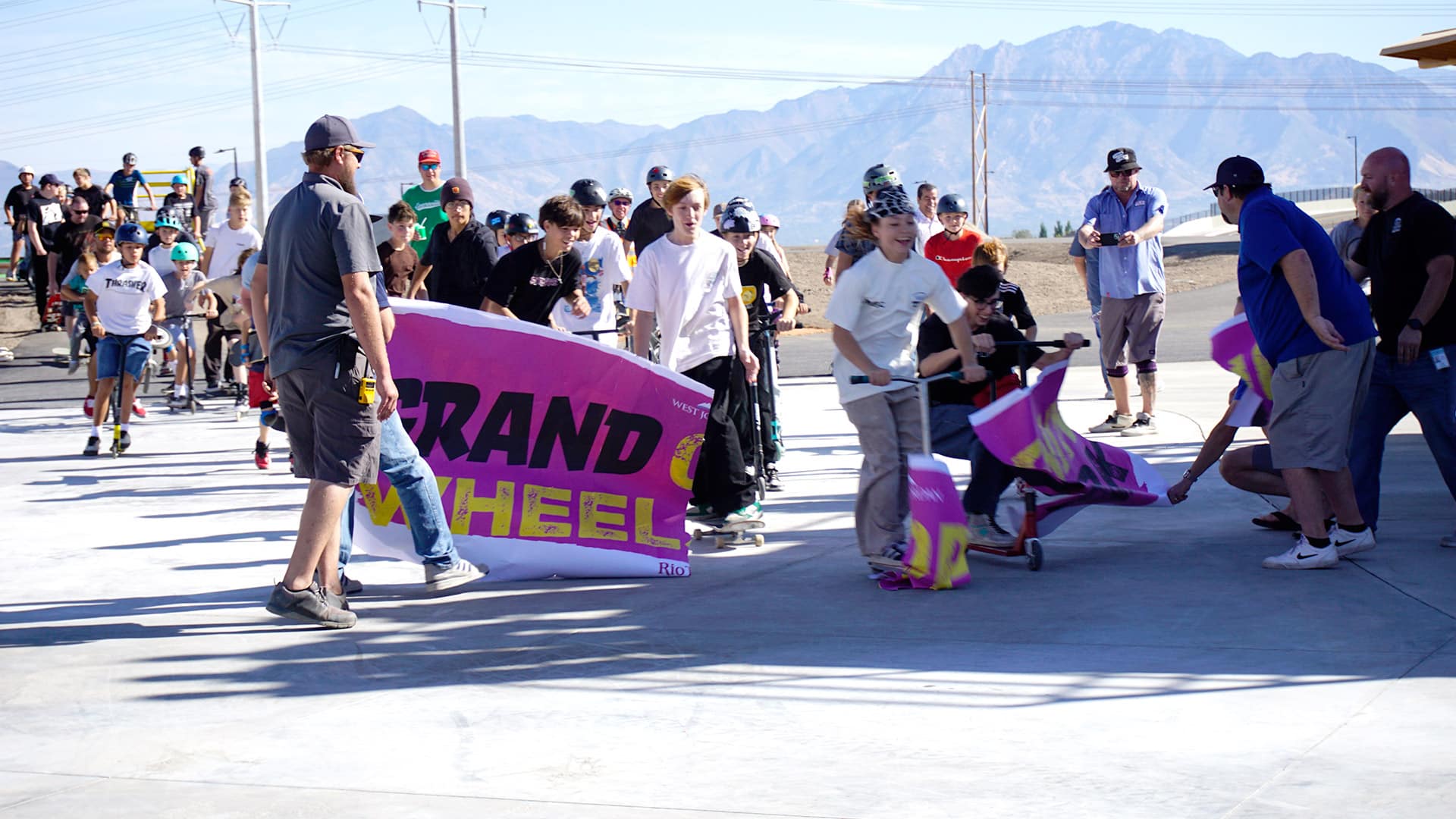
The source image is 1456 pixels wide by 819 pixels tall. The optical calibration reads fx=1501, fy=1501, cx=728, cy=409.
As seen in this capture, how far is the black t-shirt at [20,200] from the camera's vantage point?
2583cm

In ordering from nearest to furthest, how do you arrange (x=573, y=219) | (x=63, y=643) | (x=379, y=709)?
(x=379, y=709)
(x=63, y=643)
(x=573, y=219)

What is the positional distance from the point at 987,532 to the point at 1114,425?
197 inches

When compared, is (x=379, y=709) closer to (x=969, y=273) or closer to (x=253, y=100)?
(x=969, y=273)

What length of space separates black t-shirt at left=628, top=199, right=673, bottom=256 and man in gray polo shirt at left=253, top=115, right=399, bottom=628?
18.0 feet

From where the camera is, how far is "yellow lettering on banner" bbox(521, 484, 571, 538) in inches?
295

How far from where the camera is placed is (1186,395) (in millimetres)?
14891

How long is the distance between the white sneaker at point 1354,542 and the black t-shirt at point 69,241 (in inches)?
817

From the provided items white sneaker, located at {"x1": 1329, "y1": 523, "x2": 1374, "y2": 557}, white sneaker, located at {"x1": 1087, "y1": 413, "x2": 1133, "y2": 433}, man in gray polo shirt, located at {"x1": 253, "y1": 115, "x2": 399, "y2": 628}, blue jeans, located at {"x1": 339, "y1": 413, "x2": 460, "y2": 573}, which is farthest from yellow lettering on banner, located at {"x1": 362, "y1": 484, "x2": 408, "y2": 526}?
white sneaker, located at {"x1": 1087, "y1": 413, "x2": 1133, "y2": 433}

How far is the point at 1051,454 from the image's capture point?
7219 mm

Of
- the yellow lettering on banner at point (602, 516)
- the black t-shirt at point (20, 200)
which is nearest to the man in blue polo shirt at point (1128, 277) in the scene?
the yellow lettering on banner at point (602, 516)

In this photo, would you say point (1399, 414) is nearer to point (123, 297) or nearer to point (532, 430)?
point (532, 430)

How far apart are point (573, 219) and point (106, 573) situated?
317 cm

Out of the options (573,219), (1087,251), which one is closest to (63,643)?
(573,219)

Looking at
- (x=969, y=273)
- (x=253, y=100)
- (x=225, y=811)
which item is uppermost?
(x=253, y=100)
